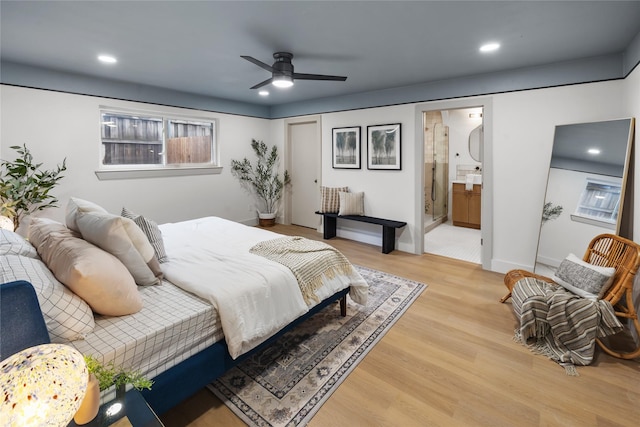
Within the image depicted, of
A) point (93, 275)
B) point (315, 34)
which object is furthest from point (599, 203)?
point (93, 275)

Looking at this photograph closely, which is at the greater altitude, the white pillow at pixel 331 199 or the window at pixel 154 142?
the window at pixel 154 142

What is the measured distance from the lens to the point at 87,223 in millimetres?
1820

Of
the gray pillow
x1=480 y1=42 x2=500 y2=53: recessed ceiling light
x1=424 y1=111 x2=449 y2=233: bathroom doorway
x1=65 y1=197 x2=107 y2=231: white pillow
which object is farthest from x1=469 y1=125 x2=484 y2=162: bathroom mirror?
x1=65 y1=197 x2=107 y2=231: white pillow

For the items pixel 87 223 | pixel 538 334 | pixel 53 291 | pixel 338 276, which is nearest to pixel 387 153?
pixel 338 276

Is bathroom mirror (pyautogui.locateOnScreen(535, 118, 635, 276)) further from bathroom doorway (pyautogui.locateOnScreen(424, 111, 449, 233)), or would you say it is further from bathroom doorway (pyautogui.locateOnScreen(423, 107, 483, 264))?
bathroom doorway (pyautogui.locateOnScreen(424, 111, 449, 233))

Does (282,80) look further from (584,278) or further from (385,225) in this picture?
(584,278)

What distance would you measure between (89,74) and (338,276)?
12.9 ft

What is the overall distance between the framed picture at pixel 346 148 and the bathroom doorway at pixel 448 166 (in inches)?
65.6

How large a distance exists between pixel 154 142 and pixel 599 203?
5.61m

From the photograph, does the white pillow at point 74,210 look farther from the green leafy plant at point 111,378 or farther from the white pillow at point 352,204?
the white pillow at point 352,204

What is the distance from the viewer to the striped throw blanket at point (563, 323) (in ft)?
6.81

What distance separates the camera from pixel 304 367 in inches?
81.1

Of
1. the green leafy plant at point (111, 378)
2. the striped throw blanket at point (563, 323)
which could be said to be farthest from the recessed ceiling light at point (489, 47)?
the green leafy plant at point (111, 378)

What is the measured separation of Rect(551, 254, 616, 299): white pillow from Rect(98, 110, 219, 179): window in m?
5.08
